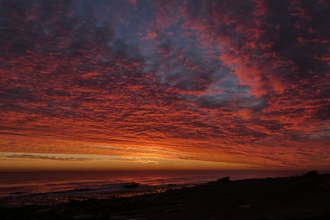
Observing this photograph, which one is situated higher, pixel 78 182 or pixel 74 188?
pixel 78 182

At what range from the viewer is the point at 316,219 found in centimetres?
723

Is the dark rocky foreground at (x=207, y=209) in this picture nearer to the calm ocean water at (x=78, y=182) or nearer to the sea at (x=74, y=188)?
the sea at (x=74, y=188)

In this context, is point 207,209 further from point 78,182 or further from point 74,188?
point 78,182

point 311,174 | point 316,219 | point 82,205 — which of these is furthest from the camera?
point 311,174

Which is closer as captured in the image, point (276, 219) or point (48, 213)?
point (276, 219)

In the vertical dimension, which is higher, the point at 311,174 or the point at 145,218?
the point at 311,174

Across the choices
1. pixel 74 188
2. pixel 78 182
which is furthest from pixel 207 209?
pixel 78 182

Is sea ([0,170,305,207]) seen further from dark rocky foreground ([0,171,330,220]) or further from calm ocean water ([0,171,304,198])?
dark rocky foreground ([0,171,330,220])

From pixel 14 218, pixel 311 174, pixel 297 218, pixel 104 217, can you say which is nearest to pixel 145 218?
pixel 104 217

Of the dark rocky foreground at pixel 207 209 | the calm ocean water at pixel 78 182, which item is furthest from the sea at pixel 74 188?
the dark rocky foreground at pixel 207 209

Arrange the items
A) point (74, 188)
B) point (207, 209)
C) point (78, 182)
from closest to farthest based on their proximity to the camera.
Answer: point (207, 209)
point (74, 188)
point (78, 182)

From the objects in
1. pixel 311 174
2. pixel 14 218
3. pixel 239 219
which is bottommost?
pixel 14 218

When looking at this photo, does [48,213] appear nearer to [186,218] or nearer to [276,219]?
[186,218]

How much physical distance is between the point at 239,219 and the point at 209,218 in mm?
1321
